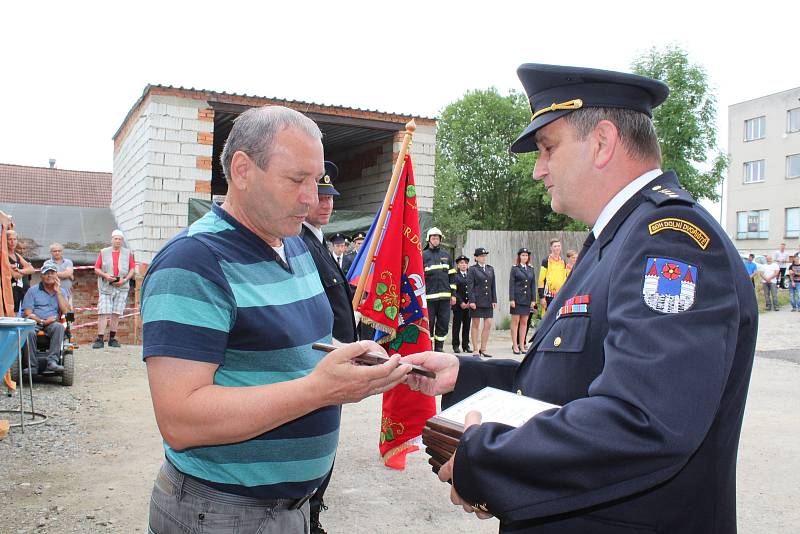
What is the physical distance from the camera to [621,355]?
4.40 feet

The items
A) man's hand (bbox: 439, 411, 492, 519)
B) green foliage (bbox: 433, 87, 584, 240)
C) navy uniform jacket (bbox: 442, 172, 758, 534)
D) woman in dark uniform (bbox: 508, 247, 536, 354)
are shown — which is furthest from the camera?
green foliage (bbox: 433, 87, 584, 240)

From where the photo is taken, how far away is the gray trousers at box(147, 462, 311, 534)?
74.9 inches

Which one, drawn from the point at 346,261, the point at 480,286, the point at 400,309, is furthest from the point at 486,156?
the point at 400,309

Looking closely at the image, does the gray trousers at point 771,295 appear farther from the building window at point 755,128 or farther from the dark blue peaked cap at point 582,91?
the building window at point 755,128

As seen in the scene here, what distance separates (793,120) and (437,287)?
38870mm

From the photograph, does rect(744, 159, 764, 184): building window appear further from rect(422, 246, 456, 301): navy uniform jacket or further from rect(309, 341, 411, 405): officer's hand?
rect(309, 341, 411, 405): officer's hand

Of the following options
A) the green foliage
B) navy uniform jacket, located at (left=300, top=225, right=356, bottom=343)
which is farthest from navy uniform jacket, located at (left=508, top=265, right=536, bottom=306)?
the green foliage

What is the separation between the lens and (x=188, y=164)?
40.5 ft

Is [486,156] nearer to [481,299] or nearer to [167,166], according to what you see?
[481,299]

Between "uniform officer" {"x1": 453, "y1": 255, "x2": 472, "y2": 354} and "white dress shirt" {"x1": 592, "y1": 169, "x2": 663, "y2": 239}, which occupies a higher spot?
"white dress shirt" {"x1": 592, "y1": 169, "x2": 663, "y2": 239}

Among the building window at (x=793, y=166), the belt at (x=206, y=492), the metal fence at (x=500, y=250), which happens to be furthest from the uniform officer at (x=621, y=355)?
the building window at (x=793, y=166)

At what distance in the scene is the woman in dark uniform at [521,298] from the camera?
40.3 ft

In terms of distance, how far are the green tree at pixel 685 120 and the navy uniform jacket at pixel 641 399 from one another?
20.9 metres

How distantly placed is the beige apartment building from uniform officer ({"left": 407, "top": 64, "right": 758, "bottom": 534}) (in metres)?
43.0
